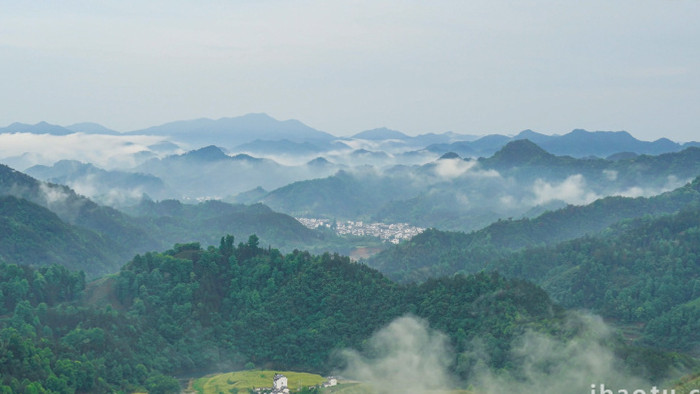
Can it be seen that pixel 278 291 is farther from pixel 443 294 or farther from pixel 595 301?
pixel 595 301

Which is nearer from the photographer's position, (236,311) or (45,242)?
(236,311)

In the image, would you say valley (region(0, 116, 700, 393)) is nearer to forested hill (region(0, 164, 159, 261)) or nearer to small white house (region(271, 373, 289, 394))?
small white house (region(271, 373, 289, 394))

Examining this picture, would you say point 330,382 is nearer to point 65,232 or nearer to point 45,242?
point 45,242

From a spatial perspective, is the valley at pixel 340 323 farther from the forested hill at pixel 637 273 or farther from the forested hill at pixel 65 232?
the forested hill at pixel 65 232

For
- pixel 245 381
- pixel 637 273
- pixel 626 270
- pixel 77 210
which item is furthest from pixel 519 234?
pixel 245 381

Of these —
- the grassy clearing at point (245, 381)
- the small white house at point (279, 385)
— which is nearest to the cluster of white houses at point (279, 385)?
the small white house at point (279, 385)
